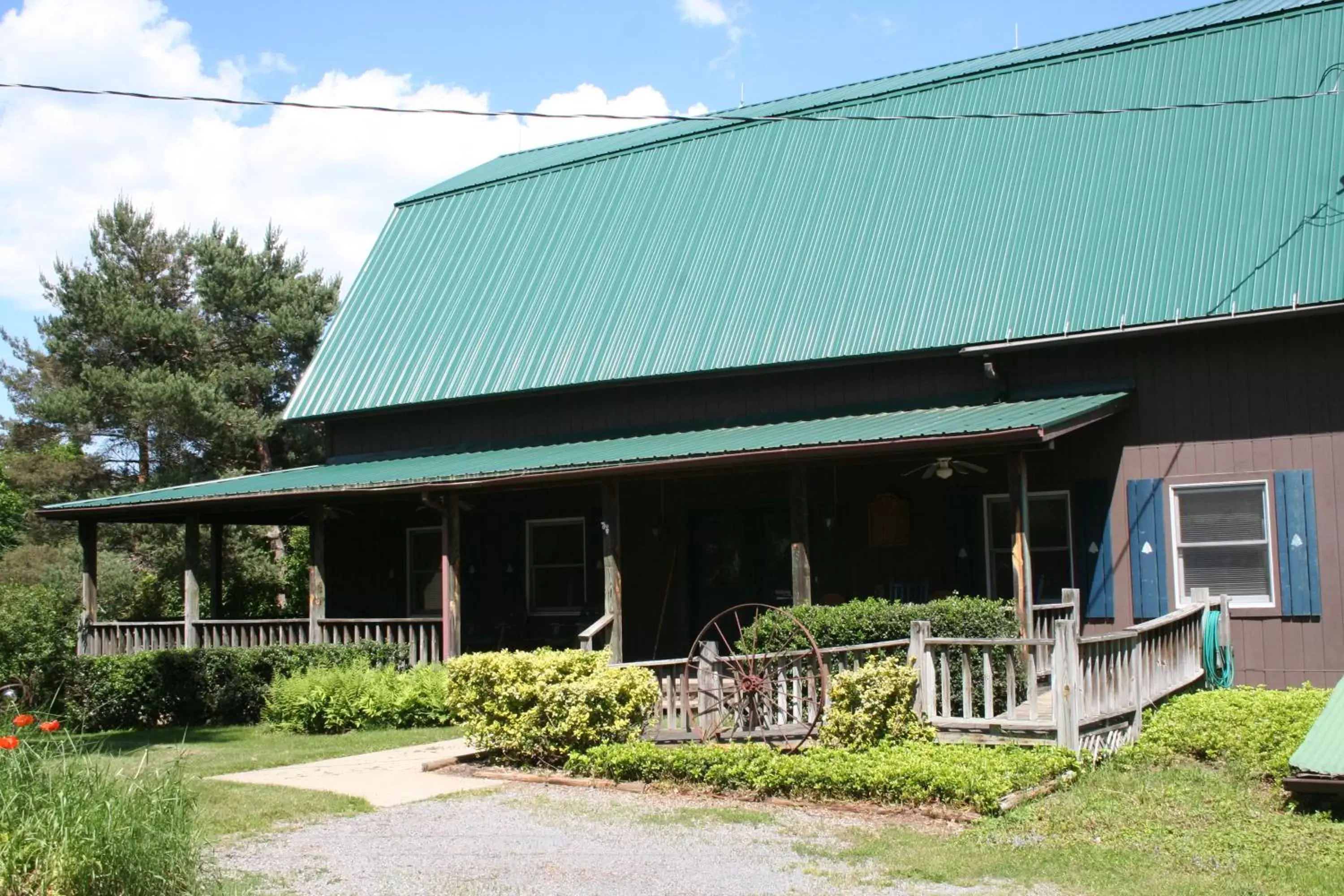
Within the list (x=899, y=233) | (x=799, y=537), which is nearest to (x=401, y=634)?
(x=799, y=537)

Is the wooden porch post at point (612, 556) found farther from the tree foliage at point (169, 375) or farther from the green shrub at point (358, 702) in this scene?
the tree foliage at point (169, 375)

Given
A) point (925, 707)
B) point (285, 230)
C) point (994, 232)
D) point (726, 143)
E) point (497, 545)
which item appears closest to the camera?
point (925, 707)

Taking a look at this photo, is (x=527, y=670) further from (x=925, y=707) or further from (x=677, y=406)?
(x=677, y=406)

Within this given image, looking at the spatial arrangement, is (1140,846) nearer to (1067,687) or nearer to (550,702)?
(1067,687)

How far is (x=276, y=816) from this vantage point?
387 inches

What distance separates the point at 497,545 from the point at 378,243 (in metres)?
7.36

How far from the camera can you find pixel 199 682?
17047 millimetres

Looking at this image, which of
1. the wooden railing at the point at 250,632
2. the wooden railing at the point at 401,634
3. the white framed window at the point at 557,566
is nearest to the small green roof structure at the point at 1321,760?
the wooden railing at the point at 401,634

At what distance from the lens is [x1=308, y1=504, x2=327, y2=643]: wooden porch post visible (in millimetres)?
18359

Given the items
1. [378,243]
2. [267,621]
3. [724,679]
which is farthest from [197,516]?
[724,679]

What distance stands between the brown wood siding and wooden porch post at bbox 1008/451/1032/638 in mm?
1294

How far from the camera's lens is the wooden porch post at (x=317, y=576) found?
60.2 feet

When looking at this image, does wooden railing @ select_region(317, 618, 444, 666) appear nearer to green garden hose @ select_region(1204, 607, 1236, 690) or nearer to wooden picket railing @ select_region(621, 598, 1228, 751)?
wooden picket railing @ select_region(621, 598, 1228, 751)

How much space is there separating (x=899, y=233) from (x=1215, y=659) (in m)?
7.32
